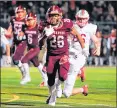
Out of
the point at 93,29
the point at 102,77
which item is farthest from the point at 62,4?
the point at 93,29

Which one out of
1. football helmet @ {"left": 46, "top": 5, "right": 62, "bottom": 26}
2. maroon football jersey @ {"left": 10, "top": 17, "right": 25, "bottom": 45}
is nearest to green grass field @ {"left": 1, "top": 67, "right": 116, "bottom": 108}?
maroon football jersey @ {"left": 10, "top": 17, "right": 25, "bottom": 45}

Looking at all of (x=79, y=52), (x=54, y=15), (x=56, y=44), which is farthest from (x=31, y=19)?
(x=54, y=15)

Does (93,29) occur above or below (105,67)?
above

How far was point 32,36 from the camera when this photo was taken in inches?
645

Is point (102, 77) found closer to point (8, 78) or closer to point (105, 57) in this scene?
point (8, 78)

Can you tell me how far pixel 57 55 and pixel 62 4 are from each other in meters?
17.1

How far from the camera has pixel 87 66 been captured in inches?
953

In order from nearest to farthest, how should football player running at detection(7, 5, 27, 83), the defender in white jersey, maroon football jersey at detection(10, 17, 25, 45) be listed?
the defender in white jersey → football player running at detection(7, 5, 27, 83) → maroon football jersey at detection(10, 17, 25, 45)

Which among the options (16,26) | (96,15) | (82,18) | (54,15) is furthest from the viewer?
(96,15)

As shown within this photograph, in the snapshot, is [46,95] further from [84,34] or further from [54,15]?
[54,15]

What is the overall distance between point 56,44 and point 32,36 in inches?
231

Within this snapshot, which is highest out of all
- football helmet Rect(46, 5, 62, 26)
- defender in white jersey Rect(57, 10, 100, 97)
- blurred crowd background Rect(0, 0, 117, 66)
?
football helmet Rect(46, 5, 62, 26)

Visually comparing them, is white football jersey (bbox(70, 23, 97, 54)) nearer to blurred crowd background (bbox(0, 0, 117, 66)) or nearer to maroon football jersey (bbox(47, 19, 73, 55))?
maroon football jersey (bbox(47, 19, 73, 55))

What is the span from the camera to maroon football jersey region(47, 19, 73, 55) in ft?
34.1
